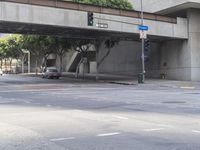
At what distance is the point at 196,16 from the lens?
2141 inches

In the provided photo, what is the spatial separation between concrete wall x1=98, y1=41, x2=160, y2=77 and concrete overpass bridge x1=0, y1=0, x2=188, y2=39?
23.4 feet

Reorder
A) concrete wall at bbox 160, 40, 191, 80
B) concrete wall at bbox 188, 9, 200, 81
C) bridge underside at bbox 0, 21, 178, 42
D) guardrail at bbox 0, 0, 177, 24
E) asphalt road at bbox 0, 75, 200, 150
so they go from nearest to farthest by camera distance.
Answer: asphalt road at bbox 0, 75, 200, 150
guardrail at bbox 0, 0, 177, 24
bridge underside at bbox 0, 21, 178, 42
concrete wall at bbox 188, 9, 200, 81
concrete wall at bbox 160, 40, 191, 80

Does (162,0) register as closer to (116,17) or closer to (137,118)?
(116,17)

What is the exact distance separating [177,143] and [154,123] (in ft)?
11.1

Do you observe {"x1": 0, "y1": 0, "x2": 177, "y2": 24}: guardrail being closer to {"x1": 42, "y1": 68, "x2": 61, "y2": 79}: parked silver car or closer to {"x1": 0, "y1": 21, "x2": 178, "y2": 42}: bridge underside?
{"x1": 0, "y1": 21, "x2": 178, "y2": 42}: bridge underside

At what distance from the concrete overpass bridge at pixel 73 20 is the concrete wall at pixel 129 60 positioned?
714 centimetres

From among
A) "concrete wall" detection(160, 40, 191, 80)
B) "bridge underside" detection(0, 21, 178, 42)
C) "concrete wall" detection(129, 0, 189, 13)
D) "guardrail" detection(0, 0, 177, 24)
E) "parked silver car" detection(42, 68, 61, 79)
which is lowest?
"parked silver car" detection(42, 68, 61, 79)

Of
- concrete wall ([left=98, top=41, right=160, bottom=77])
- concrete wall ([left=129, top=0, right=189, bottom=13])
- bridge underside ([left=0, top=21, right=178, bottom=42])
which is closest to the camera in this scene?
→ bridge underside ([left=0, top=21, right=178, bottom=42])

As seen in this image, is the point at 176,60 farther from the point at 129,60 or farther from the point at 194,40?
the point at 129,60

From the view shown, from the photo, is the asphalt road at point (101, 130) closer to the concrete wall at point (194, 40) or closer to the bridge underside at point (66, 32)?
the bridge underside at point (66, 32)

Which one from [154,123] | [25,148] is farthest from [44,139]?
[154,123]

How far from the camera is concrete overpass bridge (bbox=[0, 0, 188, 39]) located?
39.7m

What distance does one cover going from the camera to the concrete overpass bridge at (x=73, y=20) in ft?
130

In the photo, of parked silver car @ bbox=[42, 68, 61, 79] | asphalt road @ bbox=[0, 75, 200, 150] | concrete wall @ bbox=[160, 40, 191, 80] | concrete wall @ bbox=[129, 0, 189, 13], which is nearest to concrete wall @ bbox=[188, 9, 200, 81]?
concrete wall @ bbox=[160, 40, 191, 80]
